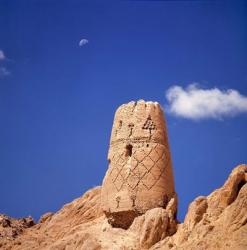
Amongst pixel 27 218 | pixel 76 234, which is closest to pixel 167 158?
pixel 76 234

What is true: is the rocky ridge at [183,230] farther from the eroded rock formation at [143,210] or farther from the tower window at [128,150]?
the tower window at [128,150]


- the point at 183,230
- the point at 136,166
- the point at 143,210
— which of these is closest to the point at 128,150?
the point at 136,166

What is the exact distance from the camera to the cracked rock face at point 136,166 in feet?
94.6

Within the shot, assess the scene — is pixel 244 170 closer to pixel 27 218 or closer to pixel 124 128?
pixel 124 128

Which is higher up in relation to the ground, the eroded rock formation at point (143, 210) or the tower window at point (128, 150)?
the tower window at point (128, 150)

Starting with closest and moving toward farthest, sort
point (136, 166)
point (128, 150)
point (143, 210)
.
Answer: point (143, 210) < point (136, 166) < point (128, 150)

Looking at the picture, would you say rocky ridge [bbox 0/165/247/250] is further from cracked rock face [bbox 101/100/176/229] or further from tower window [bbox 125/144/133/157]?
tower window [bbox 125/144/133/157]

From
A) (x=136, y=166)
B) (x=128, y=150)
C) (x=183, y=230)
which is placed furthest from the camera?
(x=128, y=150)

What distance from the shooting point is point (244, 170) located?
2688 centimetres

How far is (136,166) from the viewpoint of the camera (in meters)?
29.5

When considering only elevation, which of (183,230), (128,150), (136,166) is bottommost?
(183,230)

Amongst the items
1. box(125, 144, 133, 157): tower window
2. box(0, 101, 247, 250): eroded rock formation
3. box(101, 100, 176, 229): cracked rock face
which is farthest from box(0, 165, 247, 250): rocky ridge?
box(125, 144, 133, 157): tower window

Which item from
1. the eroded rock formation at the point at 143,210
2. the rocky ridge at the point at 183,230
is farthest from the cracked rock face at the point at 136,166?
the rocky ridge at the point at 183,230

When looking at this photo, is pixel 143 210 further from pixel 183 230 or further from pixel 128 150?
pixel 128 150
